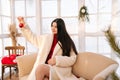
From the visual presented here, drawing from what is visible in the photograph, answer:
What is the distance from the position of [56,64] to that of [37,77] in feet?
0.97

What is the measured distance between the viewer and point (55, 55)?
2750 mm

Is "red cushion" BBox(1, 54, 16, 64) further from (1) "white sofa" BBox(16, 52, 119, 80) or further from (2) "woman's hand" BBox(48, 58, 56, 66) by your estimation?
(2) "woman's hand" BBox(48, 58, 56, 66)

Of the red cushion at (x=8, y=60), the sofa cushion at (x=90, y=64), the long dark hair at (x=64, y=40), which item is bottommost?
the red cushion at (x=8, y=60)

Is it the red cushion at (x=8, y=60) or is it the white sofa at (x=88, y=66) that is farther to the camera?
the red cushion at (x=8, y=60)

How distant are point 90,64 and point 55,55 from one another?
491 mm

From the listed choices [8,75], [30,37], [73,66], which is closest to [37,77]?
[73,66]

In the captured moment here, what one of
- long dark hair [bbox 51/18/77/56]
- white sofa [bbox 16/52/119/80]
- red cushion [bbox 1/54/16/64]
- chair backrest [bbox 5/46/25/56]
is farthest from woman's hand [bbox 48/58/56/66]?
chair backrest [bbox 5/46/25/56]

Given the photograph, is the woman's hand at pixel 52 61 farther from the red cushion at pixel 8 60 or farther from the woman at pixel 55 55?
the red cushion at pixel 8 60

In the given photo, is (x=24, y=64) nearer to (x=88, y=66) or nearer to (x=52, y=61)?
(x=52, y=61)

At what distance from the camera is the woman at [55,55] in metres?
2.55

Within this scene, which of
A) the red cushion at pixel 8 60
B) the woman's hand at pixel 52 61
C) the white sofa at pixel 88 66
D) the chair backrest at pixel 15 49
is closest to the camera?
the white sofa at pixel 88 66

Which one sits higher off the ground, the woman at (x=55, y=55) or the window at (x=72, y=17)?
the window at (x=72, y=17)

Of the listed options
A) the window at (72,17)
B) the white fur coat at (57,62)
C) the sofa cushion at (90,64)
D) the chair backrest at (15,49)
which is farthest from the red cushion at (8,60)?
the sofa cushion at (90,64)

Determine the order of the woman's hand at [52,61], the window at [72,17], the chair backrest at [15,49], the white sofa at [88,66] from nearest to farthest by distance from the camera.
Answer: the white sofa at [88,66] → the woman's hand at [52,61] → the chair backrest at [15,49] → the window at [72,17]
